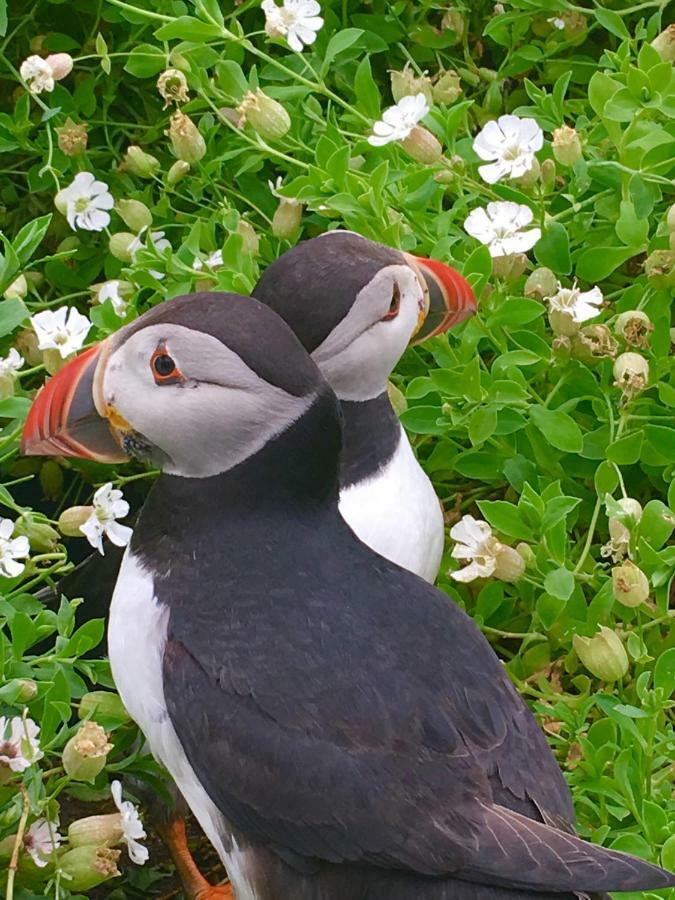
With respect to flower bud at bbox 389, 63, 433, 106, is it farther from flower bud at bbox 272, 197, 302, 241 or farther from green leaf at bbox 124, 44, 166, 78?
green leaf at bbox 124, 44, 166, 78

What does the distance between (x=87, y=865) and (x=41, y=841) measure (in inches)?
2.2

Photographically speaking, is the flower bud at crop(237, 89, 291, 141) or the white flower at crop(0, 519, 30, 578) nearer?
the white flower at crop(0, 519, 30, 578)

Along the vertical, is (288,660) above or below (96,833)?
above

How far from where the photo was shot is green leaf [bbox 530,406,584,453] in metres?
1.95

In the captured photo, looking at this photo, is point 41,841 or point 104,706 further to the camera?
point 104,706

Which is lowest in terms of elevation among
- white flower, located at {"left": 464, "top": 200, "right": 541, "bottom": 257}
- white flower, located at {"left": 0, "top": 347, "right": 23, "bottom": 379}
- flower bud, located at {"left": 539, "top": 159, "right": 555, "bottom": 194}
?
white flower, located at {"left": 0, "top": 347, "right": 23, "bottom": 379}

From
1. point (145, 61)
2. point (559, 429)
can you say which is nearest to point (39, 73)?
point (145, 61)

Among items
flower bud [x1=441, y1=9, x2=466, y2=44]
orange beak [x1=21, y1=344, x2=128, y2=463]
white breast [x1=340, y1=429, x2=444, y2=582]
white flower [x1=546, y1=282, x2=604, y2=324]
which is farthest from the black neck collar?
flower bud [x1=441, y1=9, x2=466, y2=44]

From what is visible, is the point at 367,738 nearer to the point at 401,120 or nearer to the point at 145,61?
the point at 401,120

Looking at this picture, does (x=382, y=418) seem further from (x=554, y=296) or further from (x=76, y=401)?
(x=76, y=401)

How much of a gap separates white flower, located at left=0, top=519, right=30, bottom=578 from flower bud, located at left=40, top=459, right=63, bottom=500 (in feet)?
2.36

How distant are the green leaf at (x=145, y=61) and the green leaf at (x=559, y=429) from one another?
2.68 ft

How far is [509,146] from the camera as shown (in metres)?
2.09

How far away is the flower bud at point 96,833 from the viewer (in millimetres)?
1671
